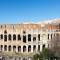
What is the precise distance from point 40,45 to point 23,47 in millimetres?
4247

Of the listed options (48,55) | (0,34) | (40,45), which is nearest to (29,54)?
(40,45)

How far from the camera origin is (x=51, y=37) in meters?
85.4

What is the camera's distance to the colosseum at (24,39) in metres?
85.6

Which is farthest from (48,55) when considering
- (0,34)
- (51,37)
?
(0,34)

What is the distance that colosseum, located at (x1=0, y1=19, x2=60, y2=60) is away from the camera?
85581mm

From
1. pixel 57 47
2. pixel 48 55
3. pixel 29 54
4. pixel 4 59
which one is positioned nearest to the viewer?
pixel 48 55

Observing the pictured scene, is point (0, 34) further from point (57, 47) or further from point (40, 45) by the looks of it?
point (57, 47)

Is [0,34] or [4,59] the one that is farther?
[0,34]

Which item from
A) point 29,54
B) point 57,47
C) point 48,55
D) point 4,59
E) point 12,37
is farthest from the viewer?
point 12,37

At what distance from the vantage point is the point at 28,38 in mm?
88000

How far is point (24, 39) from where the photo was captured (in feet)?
290

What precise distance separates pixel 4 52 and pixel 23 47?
4.86 metres

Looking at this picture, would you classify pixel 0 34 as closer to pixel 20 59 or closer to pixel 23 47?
pixel 23 47

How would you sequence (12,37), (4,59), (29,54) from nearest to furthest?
(4,59)
(29,54)
(12,37)
